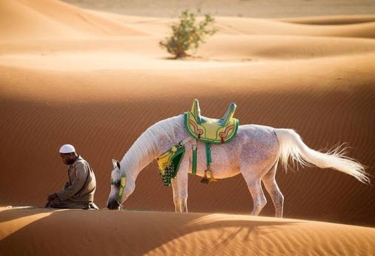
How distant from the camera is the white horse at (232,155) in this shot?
35.1 feet

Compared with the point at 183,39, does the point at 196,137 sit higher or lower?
lower

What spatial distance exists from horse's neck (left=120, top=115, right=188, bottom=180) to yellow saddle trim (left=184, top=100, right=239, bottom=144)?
0.16 m

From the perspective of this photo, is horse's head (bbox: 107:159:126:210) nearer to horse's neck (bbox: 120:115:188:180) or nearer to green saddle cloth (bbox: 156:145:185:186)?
horse's neck (bbox: 120:115:188:180)

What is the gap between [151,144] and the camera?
10.8 meters

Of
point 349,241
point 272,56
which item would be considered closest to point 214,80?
point 349,241

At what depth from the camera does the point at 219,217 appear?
32.6ft

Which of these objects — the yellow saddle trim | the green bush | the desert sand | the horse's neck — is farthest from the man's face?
the green bush

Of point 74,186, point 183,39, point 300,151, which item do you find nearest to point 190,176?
point 300,151

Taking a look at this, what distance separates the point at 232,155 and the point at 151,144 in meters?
1.24

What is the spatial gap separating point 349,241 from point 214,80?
979 centimetres

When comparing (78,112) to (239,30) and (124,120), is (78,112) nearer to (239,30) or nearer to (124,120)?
(124,120)

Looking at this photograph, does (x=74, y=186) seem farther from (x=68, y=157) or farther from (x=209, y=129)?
(x=209, y=129)

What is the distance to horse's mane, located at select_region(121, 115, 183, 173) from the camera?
1066 cm

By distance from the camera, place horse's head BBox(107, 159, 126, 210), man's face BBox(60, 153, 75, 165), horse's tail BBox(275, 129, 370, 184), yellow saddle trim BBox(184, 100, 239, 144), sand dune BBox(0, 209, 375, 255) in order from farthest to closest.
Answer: horse's tail BBox(275, 129, 370, 184)
yellow saddle trim BBox(184, 100, 239, 144)
horse's head BBox(107, 159, 126, 210)
man's face BBox(60, 153, 75, 165)
sand dune BBox(0, 209, 375, 255)
